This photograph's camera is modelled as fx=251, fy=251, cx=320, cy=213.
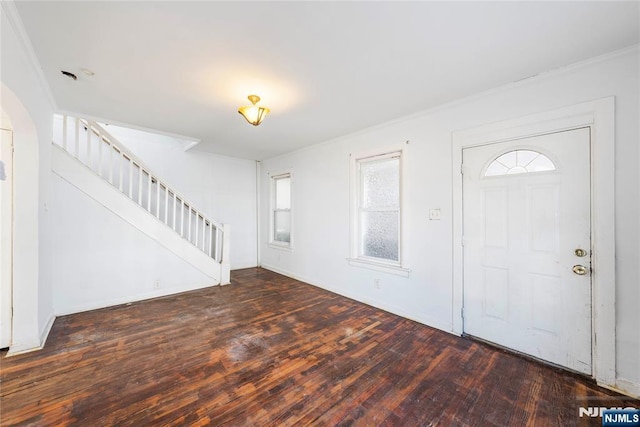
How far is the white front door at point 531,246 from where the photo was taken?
2086mm

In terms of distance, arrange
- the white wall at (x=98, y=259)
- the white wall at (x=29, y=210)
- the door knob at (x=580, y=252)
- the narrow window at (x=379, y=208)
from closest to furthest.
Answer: the door knob at (x=580, y=252) < the white wall at (x=29, y=210) < the white wall at (x=98, y=259) < the narrow window at (x=379, y=208)

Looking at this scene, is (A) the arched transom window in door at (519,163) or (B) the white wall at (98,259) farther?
(B) the white wall at (98,259)

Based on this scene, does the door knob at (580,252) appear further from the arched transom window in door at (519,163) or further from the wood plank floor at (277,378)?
the wood plank floor at (277,378)

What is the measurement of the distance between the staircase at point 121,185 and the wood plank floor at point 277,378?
1329 millimetres

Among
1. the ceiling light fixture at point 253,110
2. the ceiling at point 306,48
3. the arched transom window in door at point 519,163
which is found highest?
the ceiling at point 306,48

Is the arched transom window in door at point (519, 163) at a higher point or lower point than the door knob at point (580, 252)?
higher

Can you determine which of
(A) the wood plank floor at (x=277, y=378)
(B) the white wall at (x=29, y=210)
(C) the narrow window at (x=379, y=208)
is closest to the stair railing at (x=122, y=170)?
(B) the white wall at (x=29, y=210)

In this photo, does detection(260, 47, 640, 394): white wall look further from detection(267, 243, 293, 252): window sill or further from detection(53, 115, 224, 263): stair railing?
detection(53, 115, 224, 263): stair railing

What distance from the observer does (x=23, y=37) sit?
178cm

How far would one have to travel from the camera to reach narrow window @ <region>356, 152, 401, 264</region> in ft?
11.3

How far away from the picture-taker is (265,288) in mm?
4328

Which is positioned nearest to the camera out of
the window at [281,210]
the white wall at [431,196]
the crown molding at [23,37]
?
the crown molding at [23,37]

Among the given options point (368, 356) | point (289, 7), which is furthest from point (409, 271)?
point (289, 7)

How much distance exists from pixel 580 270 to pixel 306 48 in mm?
2848
